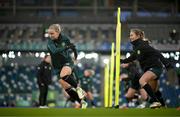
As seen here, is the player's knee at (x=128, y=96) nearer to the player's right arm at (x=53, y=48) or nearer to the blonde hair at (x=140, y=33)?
the blonde hair at (x=140, y=33)

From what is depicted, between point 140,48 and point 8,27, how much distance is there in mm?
13268

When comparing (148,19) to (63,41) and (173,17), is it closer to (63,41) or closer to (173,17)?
(173,17)

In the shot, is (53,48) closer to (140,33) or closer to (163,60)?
(140,33)

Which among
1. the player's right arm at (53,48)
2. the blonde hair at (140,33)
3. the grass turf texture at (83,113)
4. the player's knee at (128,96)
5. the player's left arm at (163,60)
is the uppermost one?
the blonde hair at (140,33)

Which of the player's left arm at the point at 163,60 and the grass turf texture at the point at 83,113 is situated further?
the player's left arm at the point at 163,60

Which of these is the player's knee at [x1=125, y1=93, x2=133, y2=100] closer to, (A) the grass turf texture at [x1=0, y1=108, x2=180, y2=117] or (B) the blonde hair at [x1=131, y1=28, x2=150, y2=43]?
(B) the blonde hair at [x1=131, y1=28, x2=150, y2=43]

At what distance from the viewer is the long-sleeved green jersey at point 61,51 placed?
7.89 meters

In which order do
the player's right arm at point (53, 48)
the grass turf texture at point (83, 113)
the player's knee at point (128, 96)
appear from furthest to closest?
the player's knee at point (128, 96), the player's right arm at point (53, 48), the grass turf texture at point (83, 113)

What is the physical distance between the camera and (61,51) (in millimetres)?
7863

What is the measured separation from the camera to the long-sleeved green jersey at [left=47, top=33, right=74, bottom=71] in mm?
7889

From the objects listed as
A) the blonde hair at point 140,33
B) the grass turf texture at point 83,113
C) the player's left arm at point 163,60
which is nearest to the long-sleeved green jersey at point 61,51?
the blonde hair at point 140,33

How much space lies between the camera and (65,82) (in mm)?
7957

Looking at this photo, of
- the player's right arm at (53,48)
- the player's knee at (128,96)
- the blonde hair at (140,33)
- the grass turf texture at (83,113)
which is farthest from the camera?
the player's knee at (128,96)

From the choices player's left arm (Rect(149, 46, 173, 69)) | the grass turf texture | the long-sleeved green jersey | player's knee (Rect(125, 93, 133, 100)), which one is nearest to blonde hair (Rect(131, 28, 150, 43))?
player's left arm (Rect(149, 46, 173, 69))
